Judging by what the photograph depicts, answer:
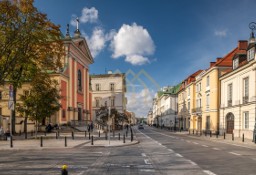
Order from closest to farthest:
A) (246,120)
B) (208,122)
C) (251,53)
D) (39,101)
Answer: (39,101), (251,53), (246,120), (208,122)

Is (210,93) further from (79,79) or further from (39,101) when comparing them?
(39,101)

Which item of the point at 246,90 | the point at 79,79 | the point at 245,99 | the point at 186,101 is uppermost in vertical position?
the point at 79,79

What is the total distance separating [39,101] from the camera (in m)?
27.3

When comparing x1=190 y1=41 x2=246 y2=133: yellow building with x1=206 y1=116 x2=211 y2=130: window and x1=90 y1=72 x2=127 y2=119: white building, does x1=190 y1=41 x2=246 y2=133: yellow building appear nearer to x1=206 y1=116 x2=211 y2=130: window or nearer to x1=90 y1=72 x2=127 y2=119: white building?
x1=206 y1=116 x2=211 y2=130: window

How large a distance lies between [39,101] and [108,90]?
59484 millimetres

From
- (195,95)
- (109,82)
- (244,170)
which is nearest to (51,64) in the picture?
(244,170)

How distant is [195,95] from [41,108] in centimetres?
3543

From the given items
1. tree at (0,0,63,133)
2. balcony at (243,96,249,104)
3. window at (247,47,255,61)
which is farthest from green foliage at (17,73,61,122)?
window at (247,47,255,61)

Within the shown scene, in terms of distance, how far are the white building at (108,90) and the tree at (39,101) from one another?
56.4 metres

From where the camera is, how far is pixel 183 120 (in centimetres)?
6762

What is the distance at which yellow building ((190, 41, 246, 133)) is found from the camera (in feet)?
139

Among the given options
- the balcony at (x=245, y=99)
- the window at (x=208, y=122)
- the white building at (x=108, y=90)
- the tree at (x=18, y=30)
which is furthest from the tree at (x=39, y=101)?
the white building at (x=108, y=90)

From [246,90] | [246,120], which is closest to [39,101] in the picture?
[246,120]

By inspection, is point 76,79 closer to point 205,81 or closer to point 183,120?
point 205,81
